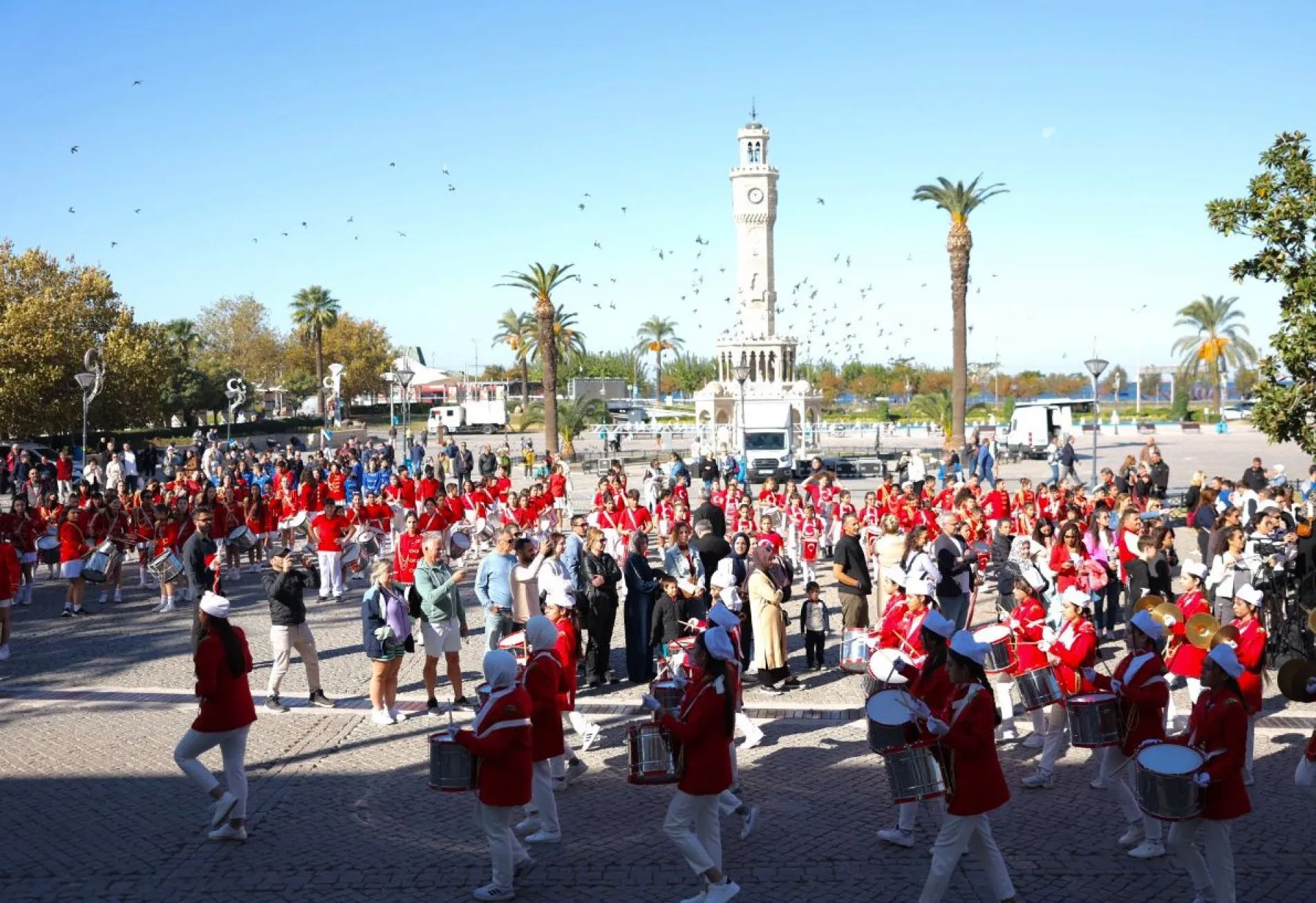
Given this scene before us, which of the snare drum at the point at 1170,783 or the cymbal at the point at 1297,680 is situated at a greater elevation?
the cymbal at the point at 1297,680

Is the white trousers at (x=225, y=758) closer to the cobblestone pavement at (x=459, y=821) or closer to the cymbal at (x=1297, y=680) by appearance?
the cobblestone pavement at (x=459, y=821)

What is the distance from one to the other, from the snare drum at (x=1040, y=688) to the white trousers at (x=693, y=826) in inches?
124

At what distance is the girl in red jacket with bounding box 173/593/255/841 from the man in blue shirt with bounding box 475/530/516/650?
3638 mm

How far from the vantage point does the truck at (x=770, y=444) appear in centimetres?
4059

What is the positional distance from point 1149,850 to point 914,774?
2196 millimetres

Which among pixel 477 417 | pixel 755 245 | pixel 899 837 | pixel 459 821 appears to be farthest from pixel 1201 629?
pixel 477 417

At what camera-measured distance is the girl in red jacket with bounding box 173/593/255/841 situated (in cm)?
831

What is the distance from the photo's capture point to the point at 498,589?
12078mm

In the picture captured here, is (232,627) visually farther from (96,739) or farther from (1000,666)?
(1000,666)

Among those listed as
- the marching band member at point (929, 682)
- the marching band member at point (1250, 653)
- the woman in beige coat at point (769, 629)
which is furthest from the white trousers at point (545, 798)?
the marching band member at point (1250, 653)

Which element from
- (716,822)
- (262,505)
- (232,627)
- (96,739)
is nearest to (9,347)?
(262,505)

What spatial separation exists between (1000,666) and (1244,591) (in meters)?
2.05

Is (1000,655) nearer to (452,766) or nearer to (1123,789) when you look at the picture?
(1123,789)

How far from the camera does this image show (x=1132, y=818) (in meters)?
8.30
